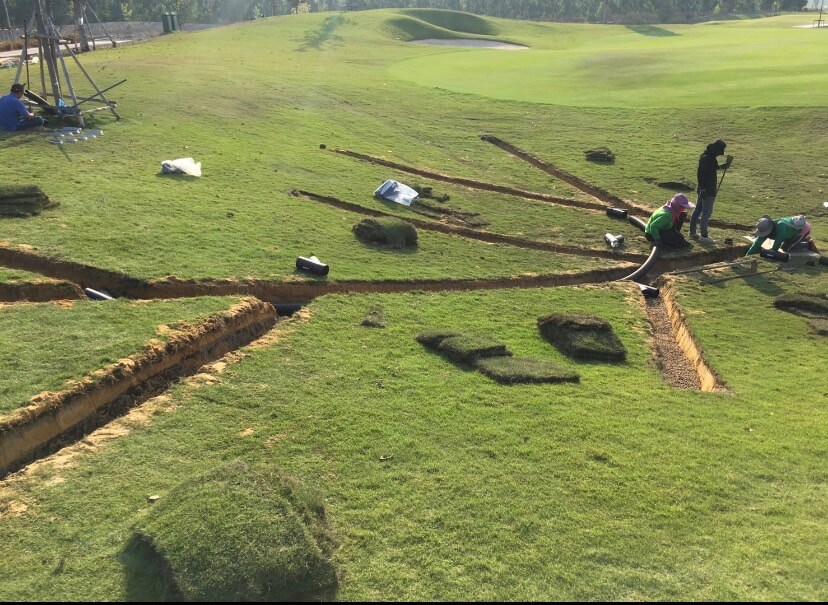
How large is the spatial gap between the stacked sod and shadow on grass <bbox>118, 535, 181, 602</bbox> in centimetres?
582

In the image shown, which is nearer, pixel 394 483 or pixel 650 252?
pixel 394 483

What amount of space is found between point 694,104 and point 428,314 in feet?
83.4

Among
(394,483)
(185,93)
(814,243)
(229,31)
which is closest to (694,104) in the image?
(814,243)

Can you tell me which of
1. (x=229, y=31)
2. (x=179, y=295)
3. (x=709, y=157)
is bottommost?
(x=179, y=295)

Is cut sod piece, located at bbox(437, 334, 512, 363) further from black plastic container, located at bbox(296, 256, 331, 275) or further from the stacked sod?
black plastic container, located at bbox(296, 256, 331, 275)

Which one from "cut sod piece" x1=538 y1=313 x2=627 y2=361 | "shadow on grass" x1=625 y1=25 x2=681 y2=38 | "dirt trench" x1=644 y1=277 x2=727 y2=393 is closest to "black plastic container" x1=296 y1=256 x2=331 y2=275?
"cut sod piece" x1=538 y1=313 x2=627 y2=361

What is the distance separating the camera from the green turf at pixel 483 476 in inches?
253

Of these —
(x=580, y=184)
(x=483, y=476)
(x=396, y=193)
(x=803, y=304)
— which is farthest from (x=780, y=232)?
(x=483, y=476)

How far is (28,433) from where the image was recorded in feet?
27.2

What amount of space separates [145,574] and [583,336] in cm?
845

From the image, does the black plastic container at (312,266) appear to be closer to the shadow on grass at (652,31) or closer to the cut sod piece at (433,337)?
the cut sod piece at (433,337)

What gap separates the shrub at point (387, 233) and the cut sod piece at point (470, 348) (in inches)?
223

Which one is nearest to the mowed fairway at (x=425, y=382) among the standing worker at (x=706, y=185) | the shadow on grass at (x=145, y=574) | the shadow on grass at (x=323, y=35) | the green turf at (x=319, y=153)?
the shadow on grass at (x=145, y=574)

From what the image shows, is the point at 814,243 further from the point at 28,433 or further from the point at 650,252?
the point at 28,433
